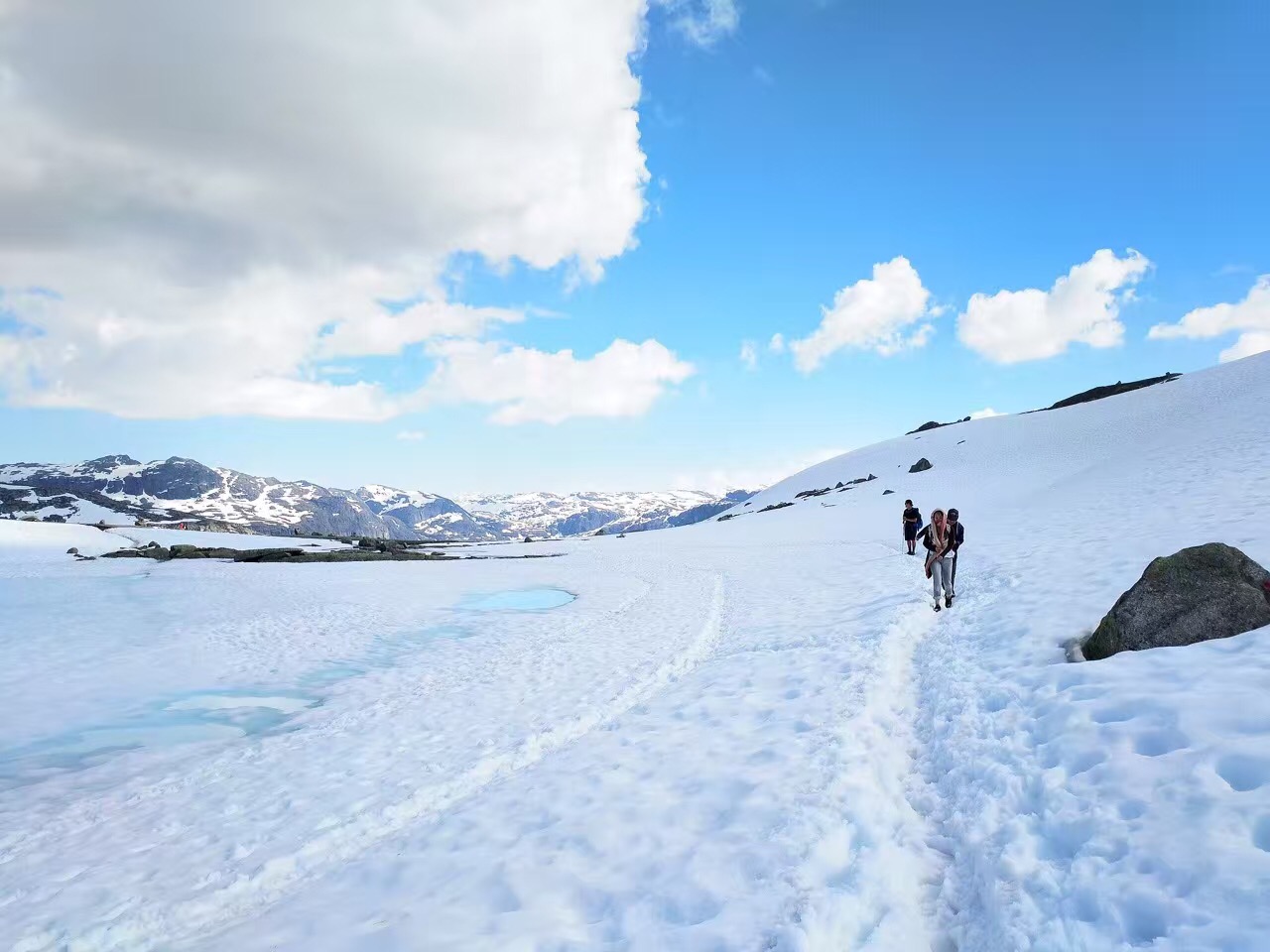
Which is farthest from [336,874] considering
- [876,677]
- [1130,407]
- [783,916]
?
[1130,407]

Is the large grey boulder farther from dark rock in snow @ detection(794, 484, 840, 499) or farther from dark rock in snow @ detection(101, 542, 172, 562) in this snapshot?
dark rock in snow @ detection(794, 484, 840, 499)

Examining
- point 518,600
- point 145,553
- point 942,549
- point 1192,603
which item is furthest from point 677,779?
point 145,553

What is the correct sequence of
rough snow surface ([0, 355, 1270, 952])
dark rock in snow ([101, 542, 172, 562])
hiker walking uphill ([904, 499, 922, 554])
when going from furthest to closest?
dark rock in snow ([101, 542, 172, 562]) → hiker walking uphill ([904, 499, 922, 554]) → rough snow surface ([0, 355, 1270, 952])

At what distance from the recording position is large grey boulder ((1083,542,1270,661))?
830cm

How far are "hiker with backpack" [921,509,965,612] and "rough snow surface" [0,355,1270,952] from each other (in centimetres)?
59

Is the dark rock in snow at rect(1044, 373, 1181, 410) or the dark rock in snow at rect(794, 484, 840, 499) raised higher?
the dark rock in snow at rect(1044, 373, 1181, 410)

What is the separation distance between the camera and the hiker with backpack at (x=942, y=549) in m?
14.8

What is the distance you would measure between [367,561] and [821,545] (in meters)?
33.8

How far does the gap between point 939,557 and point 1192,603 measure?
6728mm

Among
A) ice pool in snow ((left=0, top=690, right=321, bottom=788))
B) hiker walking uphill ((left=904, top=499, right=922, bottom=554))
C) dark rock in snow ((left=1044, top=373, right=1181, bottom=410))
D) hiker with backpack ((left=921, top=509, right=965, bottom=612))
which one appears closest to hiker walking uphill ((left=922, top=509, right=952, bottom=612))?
hiker with backpack ((left=921, top=509, right=965, bottom=612))

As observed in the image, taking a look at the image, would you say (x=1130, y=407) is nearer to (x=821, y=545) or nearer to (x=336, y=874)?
(x=821, y=545)

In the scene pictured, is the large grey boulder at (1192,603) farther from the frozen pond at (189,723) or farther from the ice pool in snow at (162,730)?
the ice pool in snow at (162,730)

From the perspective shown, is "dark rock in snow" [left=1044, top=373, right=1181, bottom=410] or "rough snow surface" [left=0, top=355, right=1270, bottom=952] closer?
"rough snow surface" [left=0, top=355, right=1270, bottom=952]

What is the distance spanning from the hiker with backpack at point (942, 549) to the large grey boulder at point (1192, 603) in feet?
18.0
